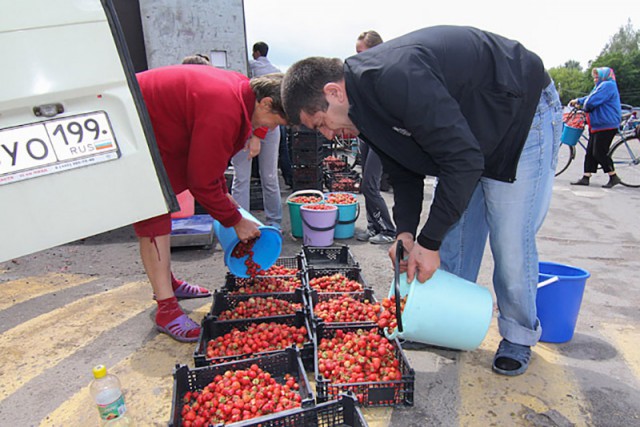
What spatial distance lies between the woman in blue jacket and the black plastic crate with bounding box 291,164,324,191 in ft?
17.2

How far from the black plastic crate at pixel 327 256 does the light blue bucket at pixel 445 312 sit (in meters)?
1.80

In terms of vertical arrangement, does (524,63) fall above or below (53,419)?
above

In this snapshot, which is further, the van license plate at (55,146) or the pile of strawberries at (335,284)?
the pile of strawberries at (335,284)

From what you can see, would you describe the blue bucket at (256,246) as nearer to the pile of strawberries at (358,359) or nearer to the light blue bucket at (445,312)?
the pile of strawberries at (358,359)

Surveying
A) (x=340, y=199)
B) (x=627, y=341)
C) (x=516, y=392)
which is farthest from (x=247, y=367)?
(x=340, y=199)

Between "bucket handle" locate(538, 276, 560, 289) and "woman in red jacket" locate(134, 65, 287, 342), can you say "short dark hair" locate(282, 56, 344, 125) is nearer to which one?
"woman in red jacket" locate(134, 65, 287, 342)

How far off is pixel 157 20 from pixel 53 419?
6.69 m

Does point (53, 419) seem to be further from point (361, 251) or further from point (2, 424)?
point (361, 251)

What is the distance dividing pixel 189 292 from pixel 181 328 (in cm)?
64

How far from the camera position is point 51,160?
116 cm

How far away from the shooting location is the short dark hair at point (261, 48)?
6385 mm

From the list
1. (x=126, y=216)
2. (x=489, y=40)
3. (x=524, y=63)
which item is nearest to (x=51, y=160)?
(x=126, y=216)

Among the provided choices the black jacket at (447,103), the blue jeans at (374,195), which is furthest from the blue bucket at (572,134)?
the black jacket at (447,103)

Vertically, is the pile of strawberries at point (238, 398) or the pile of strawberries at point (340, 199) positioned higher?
the pile of strawberries at point (238, 398)
